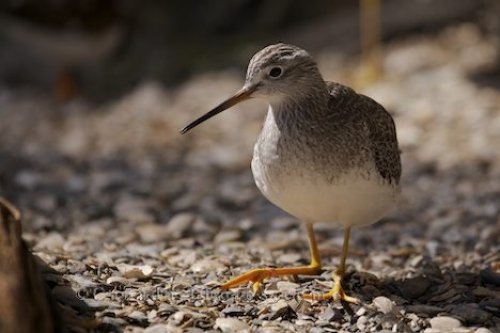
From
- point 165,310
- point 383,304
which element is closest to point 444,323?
point 383,304

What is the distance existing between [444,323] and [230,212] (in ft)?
10.3

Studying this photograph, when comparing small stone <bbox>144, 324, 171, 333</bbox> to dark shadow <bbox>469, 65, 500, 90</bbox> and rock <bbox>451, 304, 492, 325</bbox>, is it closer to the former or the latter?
rock <bbox>451, 304, 492, 325</bbox>

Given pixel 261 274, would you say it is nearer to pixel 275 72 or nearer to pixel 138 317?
pixel 138 317

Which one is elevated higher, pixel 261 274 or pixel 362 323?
pixel 261 274

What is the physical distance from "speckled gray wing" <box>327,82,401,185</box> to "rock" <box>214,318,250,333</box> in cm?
133

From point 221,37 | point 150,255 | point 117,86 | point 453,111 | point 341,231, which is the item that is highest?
point 221,37

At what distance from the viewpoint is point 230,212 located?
24.7 ft

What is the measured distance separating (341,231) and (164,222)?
4.69 feet

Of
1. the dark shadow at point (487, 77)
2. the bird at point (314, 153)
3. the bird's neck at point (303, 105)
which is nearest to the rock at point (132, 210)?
the bird at point (314, 153)

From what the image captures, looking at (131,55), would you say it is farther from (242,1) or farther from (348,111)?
(348,111)

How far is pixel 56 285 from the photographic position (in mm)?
4613

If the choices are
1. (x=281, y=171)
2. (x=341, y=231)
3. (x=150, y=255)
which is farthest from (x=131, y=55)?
(x=281, y=171)

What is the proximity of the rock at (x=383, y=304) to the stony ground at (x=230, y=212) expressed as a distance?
0.4 inches

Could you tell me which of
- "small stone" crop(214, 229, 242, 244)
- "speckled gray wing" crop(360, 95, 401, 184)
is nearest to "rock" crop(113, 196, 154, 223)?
"small stone" crop(214, 229, 242, 244)
